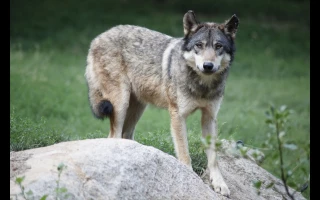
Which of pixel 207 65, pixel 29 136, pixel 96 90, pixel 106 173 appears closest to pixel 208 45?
pixel 207 65

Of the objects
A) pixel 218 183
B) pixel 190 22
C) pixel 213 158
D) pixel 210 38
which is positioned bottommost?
pixel 218 183

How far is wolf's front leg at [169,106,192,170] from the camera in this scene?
277 inches

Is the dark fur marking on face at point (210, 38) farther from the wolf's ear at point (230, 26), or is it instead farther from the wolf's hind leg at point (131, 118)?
the wolf's hind leg at point (131, 118)

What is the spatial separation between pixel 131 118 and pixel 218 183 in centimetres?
213

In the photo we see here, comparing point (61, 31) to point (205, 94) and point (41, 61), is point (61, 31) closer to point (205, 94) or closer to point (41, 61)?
point (41, 61)

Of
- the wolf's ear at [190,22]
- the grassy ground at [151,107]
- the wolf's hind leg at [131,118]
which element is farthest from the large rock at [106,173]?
the wolf's hind leg at [131,118]

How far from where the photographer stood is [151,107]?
11875 mm

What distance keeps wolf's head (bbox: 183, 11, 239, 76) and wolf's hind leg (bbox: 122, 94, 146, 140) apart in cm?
145

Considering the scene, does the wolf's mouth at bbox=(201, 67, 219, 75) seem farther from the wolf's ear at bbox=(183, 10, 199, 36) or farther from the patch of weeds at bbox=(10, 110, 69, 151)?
the patch of weeds at bbox=(10, 110, 69, 151)

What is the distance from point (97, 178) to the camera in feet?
17.1

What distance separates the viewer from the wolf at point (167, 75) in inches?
278

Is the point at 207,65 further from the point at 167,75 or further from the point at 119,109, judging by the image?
the point at 119,109
